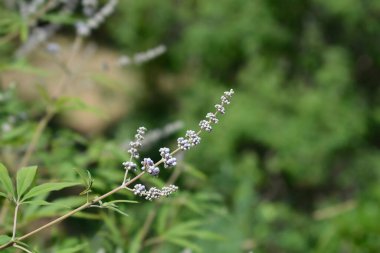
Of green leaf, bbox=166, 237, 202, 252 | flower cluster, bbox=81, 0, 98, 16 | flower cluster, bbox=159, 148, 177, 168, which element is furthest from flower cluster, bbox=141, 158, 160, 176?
flower cluster, bbox=81, 0, 98, 16

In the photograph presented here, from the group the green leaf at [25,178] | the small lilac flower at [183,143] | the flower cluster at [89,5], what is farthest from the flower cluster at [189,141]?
the flower cluster at [89,5]

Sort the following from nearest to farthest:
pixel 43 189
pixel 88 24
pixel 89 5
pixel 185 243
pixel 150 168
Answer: pixel 150 168 → pixel 43 189 → pixel 185 243 → pixel 89 5 → pixel 88 24

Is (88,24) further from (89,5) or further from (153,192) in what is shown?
(153,192)

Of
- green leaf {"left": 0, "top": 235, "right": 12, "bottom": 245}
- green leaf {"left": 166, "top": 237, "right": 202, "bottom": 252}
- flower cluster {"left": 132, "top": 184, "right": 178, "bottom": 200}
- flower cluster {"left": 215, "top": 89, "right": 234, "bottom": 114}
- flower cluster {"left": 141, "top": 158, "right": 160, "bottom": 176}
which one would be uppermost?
green leaf {"left": 166, "top": 237, "right": 202, "bottom": 252}

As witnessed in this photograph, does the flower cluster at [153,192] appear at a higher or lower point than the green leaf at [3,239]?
higher

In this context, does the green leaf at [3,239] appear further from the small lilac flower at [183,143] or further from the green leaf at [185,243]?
the green leaf at [185,243]

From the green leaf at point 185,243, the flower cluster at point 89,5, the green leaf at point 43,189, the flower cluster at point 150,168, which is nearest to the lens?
the flower cluster at point 150,168

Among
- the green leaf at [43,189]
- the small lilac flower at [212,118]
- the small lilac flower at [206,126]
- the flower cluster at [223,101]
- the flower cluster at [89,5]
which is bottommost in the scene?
the green leaf at [43,189]

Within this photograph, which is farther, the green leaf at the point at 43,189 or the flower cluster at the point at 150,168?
the green leaf at the point at 43,189

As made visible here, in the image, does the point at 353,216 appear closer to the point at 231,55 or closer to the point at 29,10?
the point at 29,10

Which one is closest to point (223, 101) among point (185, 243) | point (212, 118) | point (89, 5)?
point (212, 118)

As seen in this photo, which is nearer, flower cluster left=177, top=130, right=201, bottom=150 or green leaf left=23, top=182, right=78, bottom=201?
flower cluster left=177, top=130, right=201, bottom=150

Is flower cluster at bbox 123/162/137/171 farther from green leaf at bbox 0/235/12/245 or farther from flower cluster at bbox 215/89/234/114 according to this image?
green leaf at bbox 0/235/12/245
